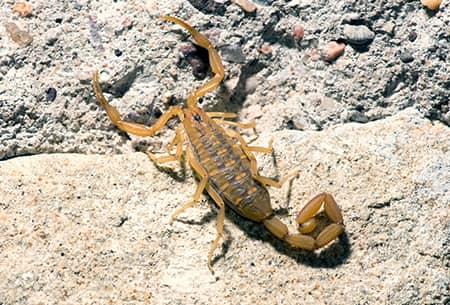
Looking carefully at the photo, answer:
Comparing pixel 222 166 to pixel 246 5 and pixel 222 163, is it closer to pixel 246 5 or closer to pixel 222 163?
pixel 222 163

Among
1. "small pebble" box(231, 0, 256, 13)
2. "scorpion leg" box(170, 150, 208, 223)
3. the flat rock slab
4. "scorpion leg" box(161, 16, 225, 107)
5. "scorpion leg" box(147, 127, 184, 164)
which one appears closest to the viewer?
the flat rock slab

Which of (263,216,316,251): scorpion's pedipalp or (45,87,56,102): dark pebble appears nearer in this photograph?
(263,216,316,251): scorpion's pedipalp

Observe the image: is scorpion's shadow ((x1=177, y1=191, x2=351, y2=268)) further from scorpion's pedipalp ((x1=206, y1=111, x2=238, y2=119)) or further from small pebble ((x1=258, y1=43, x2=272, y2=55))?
small pebble ((x1=258, y1=43, x2=272, y2=55))

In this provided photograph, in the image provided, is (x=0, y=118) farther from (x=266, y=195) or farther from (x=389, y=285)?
(x=389, y=285)

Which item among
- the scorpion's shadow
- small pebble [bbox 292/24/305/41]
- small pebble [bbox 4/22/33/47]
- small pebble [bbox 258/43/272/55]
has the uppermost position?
small pebble [bbox 4/22/33/47]

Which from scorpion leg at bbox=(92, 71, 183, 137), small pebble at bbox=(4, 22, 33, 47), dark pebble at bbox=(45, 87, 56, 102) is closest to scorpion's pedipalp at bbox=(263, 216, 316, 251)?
scorpion leg at bbox=(92, 71, 183, 137)

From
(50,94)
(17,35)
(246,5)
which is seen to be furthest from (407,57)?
(17,35)
